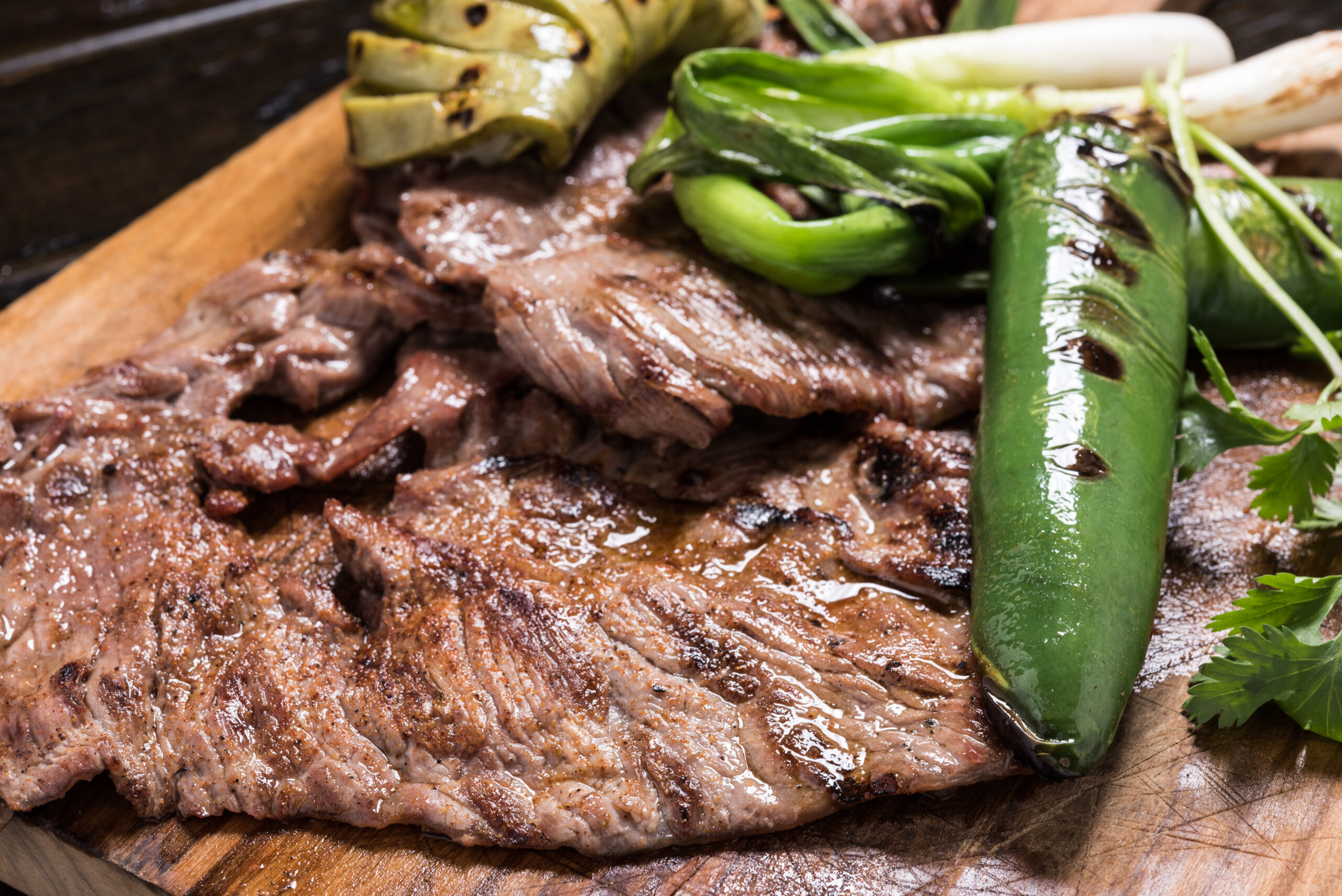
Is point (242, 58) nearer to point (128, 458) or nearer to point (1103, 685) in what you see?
point (128, 458)

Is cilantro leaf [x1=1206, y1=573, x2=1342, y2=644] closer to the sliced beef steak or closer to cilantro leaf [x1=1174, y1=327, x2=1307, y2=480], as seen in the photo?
cilantro leaf [x1=1174, y1=327, x2=1307, y2=480]

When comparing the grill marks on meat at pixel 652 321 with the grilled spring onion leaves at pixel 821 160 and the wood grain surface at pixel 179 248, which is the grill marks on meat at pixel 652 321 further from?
the wood grain surface at pixel 179 248

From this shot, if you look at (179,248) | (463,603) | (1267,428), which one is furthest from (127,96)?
(1267,428)

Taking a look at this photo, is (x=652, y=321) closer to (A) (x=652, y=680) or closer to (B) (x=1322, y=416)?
(A) (x=652, y=680)

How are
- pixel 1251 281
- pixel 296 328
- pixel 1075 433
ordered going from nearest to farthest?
pixel 1075 433
pixel 1251 281
pixel 296 328

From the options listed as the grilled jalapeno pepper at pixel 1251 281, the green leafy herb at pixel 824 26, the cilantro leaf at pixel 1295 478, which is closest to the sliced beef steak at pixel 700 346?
the grilled jalapeno pepper at pixel 1251 281
